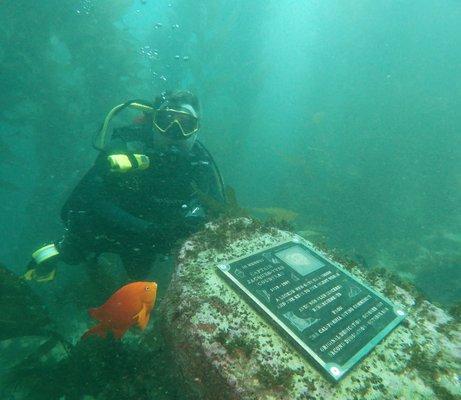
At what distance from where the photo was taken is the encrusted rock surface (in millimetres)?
2227

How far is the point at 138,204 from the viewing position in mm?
4633

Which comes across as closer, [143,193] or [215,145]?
[143,193]

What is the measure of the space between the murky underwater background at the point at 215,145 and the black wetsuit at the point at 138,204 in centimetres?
82

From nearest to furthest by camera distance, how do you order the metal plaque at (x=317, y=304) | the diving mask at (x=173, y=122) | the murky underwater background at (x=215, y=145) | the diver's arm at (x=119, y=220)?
the metal plaque at (x=317, y=304)
the diver's arm at (x=119, y=220)
the diving mask at (x=173, y=122)
the murky underwater background at (x=215, y=145)

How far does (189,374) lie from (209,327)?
1.20 feet

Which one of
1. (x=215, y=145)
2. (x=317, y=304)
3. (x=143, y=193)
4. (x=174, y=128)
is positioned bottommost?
(x=215, y=145)

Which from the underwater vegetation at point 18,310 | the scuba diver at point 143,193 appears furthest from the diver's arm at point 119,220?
the underwater vegetation at point 18,310

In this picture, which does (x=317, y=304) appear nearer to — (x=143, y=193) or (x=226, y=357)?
(x=226, y=357)

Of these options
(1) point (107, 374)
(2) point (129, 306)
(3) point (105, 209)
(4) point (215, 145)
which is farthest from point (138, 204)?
(4) point (215, 145)

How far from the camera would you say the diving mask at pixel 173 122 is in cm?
447

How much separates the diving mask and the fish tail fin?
268 centimetres

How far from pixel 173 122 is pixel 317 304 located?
3078mm

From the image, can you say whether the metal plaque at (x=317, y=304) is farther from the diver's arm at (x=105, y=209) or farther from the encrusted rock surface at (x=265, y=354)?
the diver's arm at (x=105, y=209)

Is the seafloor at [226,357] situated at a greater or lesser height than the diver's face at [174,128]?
lesser
